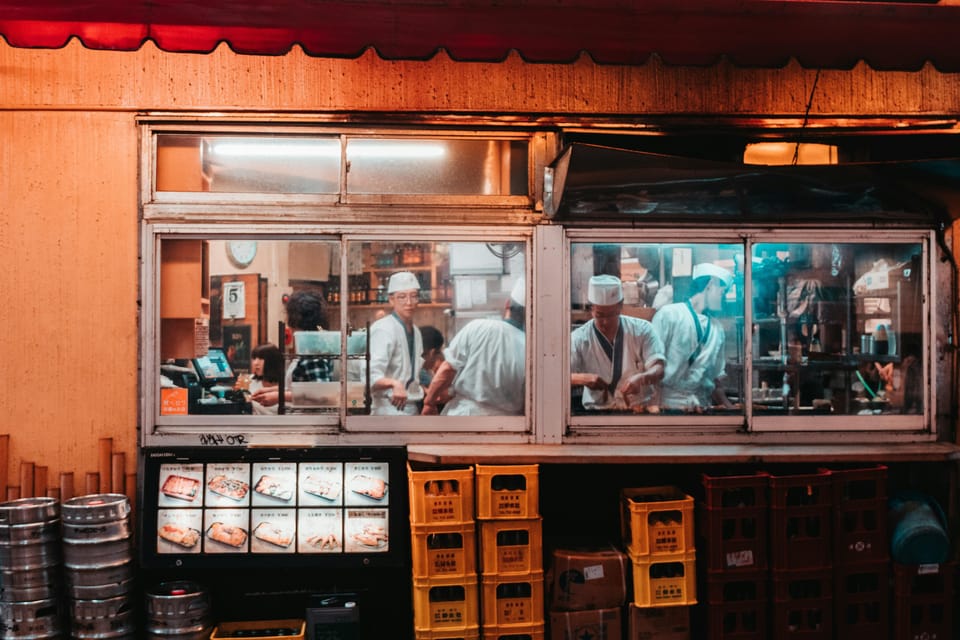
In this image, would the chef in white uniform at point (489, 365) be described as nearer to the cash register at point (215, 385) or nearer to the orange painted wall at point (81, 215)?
the cash register at point (215, 385)

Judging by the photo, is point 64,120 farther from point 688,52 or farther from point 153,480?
point 688,52

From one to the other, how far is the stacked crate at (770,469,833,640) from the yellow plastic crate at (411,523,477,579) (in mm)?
2118

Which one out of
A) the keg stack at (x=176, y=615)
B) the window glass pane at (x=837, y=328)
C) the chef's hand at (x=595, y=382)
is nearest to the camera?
the keg stack at (x=176, y=615)

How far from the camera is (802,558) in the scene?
504 centimetres

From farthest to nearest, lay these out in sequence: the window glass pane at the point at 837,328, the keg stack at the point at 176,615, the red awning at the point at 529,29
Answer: the window glass pane at the point at 837,328, the keg stack at the point at 176,615, the red awning at the point at 529,29

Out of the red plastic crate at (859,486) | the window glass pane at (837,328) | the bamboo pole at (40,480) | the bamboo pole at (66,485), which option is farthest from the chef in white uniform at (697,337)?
the bamboo pole at (40,480)

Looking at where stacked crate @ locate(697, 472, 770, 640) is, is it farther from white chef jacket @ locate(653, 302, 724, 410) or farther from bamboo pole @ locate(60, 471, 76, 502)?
bamboo pole @ locate(60, 471, 76, 502)

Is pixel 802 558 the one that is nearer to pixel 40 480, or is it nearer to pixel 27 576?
pixel 27 576

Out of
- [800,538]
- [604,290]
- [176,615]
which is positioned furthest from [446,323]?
[800,538]

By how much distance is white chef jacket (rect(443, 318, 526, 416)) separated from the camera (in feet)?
18.5

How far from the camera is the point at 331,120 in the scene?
18.2ft

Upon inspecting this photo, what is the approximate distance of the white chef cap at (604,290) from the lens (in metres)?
5.68

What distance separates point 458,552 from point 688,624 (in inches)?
66.3

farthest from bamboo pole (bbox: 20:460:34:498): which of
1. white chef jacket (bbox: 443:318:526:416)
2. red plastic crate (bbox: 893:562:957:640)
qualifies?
red plastic crate (bbox: 893:562:957:640)
